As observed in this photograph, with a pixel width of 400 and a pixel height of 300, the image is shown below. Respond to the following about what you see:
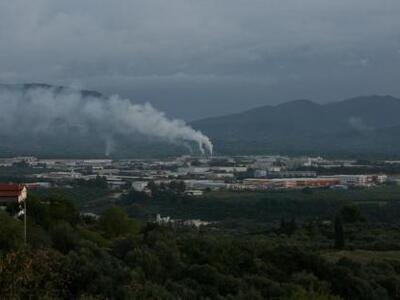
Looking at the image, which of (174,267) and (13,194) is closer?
(174,267)

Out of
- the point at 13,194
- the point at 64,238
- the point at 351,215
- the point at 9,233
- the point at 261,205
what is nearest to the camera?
the point at 9,233

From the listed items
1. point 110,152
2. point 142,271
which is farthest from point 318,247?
point 110,152

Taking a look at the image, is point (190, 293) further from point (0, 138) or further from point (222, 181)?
point (0, 138)

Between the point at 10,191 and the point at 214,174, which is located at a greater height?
the point at 10,191

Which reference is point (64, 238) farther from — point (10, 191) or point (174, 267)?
point (10, 191)

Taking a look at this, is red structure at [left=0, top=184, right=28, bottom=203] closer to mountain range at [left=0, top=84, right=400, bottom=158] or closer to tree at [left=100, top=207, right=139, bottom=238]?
tree at [left=100, top=207, right=139, bottom=238]

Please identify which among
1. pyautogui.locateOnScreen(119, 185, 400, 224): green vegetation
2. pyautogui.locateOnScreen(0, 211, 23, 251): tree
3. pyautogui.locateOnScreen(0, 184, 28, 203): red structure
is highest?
pyautogui.locateOnScreen(0, 184, 28, 203): red structure

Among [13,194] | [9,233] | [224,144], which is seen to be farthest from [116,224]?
[224,144]

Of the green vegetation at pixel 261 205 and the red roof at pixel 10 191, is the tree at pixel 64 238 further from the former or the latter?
the green vegetation at pixel 261 205

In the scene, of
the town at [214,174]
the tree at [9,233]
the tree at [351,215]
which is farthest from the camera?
the town at [214,174]

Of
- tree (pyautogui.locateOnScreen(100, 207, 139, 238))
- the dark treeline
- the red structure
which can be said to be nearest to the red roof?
the red structure

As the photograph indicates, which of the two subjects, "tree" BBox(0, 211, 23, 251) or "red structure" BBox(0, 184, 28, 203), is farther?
"red structure" BBox(0, 184, 28, 203)

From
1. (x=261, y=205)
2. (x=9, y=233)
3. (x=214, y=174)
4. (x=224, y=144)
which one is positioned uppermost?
(x=224, y=144)

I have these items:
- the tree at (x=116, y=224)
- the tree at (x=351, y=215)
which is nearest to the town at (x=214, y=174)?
the tree at (x=351, y=215)
